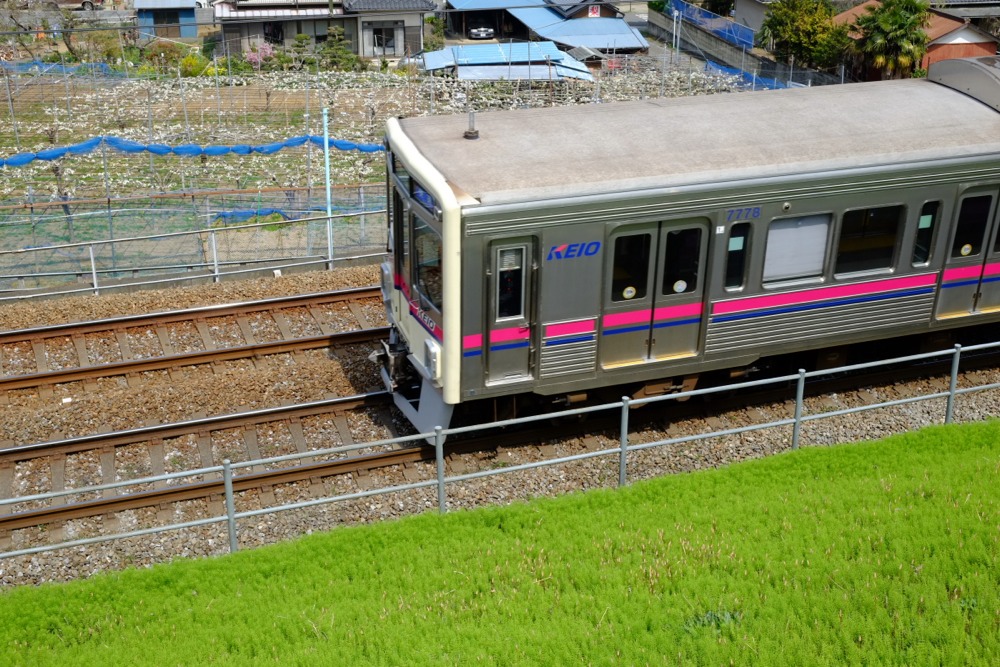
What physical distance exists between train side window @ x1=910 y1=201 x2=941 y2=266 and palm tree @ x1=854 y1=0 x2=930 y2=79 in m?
23.0

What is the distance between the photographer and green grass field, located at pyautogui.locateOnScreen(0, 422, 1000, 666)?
27.2 feet

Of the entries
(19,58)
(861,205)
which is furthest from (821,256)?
(19,58)

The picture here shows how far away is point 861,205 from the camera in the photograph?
491 inches

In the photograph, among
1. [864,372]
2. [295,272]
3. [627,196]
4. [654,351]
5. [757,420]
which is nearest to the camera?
[627,196]

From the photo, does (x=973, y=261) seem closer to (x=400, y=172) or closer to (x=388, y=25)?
(x=400, y=172)

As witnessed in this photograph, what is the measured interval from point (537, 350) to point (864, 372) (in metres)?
4.91

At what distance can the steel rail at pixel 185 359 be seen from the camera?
1391 centimetres

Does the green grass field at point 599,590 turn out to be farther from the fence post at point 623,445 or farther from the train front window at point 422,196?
the train front window at point 422,196

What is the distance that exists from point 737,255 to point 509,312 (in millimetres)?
2701

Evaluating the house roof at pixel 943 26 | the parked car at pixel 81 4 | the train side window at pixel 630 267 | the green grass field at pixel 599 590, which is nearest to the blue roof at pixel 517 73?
the house roof at pixel 943 26

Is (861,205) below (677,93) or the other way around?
the other way around

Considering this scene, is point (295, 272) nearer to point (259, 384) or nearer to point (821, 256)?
point (259, 384)

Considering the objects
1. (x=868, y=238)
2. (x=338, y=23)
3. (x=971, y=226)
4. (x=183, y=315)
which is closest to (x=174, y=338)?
(x=183, y=315)

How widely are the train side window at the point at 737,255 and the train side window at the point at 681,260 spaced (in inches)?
15.3
